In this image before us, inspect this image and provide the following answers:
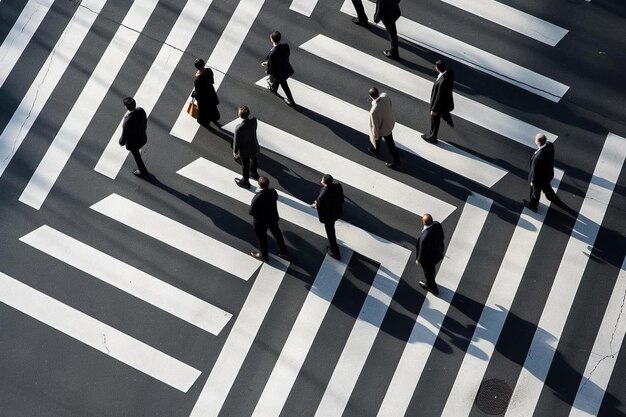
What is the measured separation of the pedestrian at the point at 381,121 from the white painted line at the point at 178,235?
134 inches

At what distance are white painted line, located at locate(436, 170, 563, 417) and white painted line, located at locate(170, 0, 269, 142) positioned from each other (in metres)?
6.88

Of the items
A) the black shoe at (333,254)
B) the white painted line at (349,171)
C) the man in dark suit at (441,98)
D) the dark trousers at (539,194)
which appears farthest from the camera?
the white painted line at (349,171)

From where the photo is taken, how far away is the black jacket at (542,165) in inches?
A: 647

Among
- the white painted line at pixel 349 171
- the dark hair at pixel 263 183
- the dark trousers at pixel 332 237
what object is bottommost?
the dark trousers at pixel 332 237

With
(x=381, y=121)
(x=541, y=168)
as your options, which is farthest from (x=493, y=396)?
(x=381, y=121)

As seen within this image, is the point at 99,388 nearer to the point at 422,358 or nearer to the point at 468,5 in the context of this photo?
the point at 422,358

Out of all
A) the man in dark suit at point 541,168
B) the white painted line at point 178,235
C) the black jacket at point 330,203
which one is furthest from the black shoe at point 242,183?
the man in dark suit at point 541,168

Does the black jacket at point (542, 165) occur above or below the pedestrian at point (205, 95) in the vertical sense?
above

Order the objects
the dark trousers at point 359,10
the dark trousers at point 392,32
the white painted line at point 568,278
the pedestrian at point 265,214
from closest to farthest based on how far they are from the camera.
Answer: the pedestrian at point 265,214 → the white painted line at point 568,278 → the dark trousers at point 392,32 → the dark trousers at point 359,10

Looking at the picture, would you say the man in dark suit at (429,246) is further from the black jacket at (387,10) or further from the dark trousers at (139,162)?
the dark trousers at (139,162)

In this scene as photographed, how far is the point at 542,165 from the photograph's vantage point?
54.3 ft

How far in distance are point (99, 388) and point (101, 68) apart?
273 inches

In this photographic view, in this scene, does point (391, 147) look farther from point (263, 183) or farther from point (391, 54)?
point (263, 183)

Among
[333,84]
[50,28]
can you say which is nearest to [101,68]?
[50,28]
